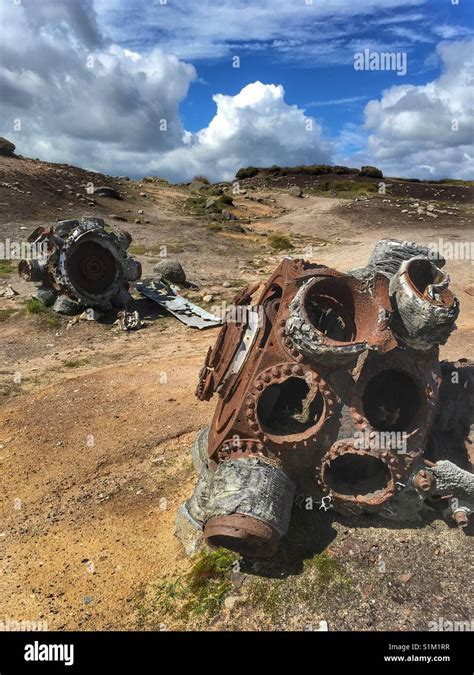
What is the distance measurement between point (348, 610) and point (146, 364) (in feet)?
28.8

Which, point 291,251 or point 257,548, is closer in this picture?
point 257,548

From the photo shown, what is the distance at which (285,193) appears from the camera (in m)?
50.1

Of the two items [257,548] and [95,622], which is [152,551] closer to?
[95,622]

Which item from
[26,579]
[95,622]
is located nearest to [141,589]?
[95,622]

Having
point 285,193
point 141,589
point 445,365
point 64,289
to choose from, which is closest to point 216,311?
point 64,289

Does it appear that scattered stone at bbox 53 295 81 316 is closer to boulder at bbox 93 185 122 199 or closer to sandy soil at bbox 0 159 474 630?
sandy soil at bbox 0 159 474 630

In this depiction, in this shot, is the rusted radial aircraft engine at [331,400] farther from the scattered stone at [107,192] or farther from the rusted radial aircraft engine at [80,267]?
the scattered stone at [107,192]

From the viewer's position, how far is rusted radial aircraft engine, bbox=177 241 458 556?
5562 millimetres

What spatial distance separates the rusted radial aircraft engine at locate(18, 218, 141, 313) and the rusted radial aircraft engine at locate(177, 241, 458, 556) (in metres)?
11.1

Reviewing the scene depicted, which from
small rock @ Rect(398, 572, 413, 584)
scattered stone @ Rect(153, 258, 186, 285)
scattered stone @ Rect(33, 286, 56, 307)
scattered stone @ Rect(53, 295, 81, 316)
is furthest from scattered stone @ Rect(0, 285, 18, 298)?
small rock @ Rect(398, 572, 413, 584)

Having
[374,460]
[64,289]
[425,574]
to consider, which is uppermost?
[64,289]
